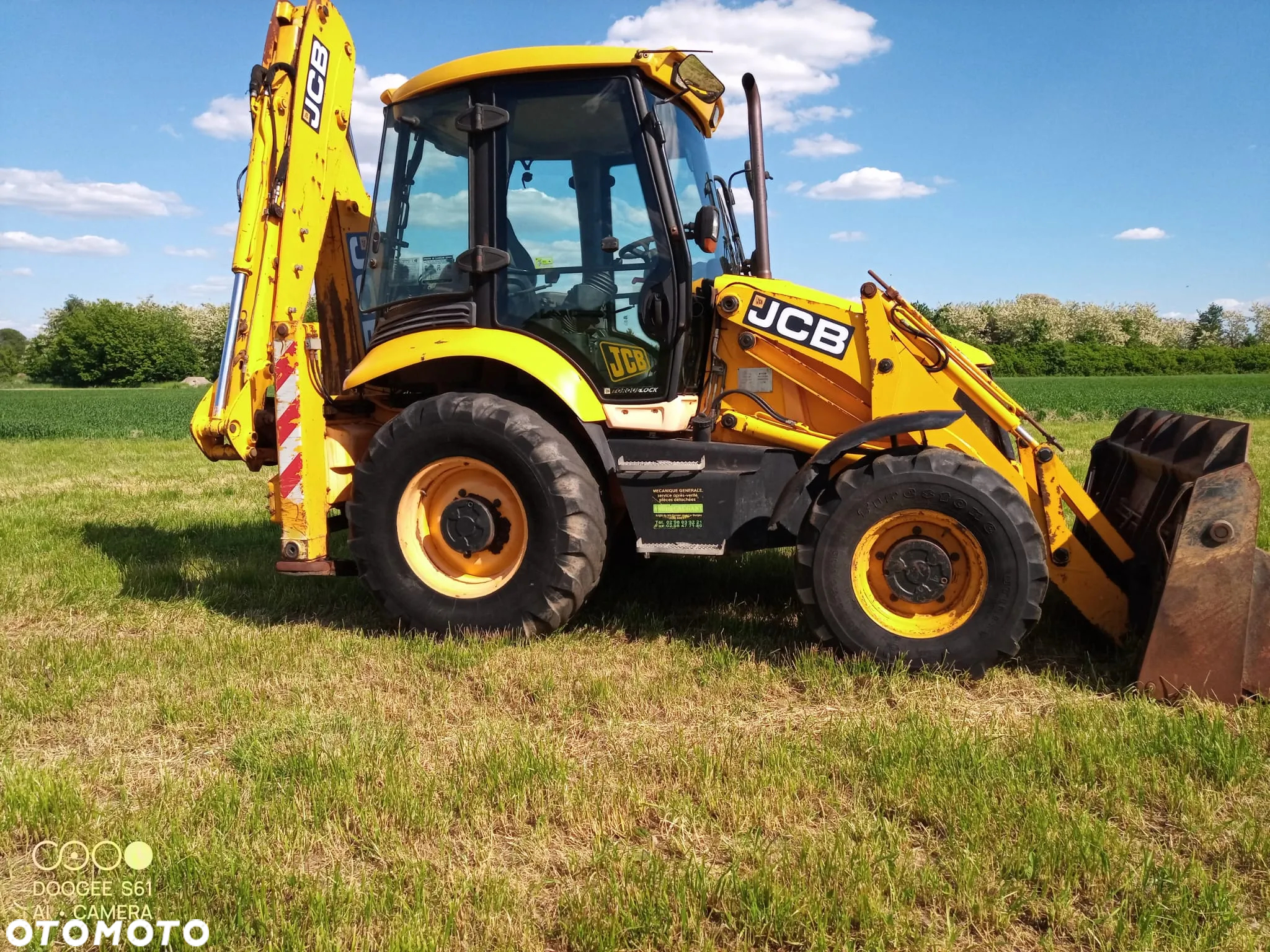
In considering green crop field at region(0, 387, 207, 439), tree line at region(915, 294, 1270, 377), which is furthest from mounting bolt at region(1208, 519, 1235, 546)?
tree line at region(915, 294, 1270, 377)

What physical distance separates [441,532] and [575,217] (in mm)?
1744

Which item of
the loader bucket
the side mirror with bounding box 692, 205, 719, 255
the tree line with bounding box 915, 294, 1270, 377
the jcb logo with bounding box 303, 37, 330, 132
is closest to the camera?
the loader bucket

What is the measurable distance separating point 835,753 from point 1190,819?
1.10m

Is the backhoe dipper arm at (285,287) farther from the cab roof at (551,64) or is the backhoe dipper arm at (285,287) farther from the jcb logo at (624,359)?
the jcb logo at (624,359)

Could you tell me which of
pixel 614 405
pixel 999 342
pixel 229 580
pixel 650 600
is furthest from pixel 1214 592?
pixel 999 342

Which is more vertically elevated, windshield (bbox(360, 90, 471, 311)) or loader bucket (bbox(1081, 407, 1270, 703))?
windshield (bbox(360, 90, 471, 311))

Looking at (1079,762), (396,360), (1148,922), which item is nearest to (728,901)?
(1148,922)

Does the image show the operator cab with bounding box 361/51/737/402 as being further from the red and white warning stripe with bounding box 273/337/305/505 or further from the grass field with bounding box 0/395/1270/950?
the grass field with bounding box 0/395/1270/950

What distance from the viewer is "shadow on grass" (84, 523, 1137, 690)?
4504mm

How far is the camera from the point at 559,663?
4398mm

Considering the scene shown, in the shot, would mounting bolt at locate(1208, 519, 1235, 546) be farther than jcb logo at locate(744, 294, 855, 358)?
No

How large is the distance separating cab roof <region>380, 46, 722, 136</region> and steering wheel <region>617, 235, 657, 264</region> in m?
0.75

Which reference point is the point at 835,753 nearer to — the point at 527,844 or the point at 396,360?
the point at 527,844

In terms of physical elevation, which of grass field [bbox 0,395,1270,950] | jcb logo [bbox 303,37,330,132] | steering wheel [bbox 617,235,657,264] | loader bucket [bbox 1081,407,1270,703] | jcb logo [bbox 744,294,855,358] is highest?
jcb logo [bbox 303,37,330,132]
